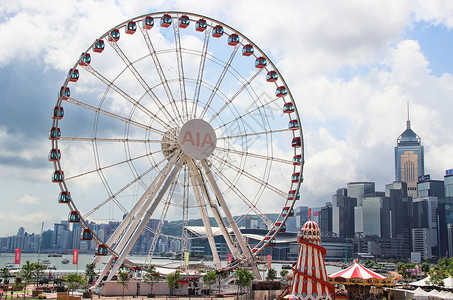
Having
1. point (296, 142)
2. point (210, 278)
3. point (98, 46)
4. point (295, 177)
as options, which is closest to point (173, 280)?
point (210, 278)

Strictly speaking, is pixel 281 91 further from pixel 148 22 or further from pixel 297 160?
pixel 148 22

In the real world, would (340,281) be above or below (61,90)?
below

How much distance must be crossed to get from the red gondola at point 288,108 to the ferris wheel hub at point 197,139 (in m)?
9.53

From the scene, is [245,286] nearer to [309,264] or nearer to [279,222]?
[279,222]

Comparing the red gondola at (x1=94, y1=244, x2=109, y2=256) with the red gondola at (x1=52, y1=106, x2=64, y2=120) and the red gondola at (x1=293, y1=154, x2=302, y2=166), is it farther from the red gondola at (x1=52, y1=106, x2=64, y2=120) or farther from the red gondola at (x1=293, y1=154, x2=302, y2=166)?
the red gondola at (x1=293, y1=154, x2=302, y2=166)

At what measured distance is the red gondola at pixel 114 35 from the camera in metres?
60.3

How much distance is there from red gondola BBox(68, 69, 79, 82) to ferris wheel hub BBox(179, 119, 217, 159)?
12.1 meters

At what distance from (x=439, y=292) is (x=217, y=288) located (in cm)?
2475

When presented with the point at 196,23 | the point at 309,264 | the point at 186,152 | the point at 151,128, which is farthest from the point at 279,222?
the point at 309,264

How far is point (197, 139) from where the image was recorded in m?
61.8

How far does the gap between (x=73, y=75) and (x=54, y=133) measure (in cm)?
628

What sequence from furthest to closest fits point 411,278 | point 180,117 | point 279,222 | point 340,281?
point 411,278 → point 279,222 → point 180,117 → point 340,281

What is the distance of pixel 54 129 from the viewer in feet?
193

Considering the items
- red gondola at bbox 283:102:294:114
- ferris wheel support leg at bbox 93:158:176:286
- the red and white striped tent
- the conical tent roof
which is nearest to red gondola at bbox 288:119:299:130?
red gondola at bbox 283:102:294:114
